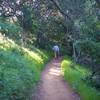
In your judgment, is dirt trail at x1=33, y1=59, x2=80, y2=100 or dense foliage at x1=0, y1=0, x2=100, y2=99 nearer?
dense foliage at x1=0, y1=0, x2=100, y2=99

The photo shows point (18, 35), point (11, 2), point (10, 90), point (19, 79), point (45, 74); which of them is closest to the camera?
point (10, 90)

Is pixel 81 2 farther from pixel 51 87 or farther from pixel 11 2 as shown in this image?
pixel 51 87

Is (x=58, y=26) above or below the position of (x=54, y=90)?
above

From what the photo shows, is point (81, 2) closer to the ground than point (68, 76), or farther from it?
farther from it

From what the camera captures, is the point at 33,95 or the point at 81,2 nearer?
the point at 33,95

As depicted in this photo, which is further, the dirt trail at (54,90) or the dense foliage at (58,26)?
the dirt trail at (54,90)

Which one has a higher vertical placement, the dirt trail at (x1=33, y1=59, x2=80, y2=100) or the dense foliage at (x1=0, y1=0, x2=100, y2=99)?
the dense foliage at (x1=0, y1=0, x2=100, y2=99)

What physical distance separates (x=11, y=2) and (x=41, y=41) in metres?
23.4

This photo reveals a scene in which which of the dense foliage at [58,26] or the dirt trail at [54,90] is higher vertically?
the dense foliage at [58,26]

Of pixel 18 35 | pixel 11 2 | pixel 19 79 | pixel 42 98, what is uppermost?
pixel 11 2

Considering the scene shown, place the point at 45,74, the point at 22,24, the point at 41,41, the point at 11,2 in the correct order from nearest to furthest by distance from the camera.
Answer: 1. the point at 11,2
2. the point at 45,74
3. the point at 22,24
4. the point at 41,41

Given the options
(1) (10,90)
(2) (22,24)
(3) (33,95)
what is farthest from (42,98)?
(2) (22,24)

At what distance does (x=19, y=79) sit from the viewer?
14.4 metres

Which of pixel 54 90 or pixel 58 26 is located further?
pixel 58 26
